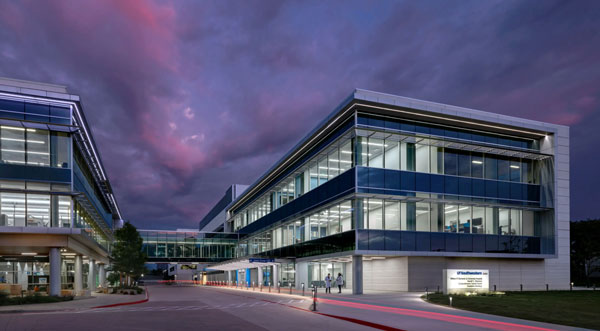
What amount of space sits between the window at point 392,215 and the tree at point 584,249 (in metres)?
35.9

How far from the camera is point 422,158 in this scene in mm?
39062

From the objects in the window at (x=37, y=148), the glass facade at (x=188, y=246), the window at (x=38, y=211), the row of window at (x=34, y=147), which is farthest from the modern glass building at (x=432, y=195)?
the glass facade at (x=188, y=246)

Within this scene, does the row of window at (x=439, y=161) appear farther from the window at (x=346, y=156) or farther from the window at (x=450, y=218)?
the window at (x=450, y=218)

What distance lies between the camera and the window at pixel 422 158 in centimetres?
3881

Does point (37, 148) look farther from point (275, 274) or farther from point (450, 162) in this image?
point (450, 162)

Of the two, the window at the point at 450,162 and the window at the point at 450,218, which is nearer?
the window at the point at 450,218

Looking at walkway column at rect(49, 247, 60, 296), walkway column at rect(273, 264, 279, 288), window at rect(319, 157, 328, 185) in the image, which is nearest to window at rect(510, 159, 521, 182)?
window at rect(319, 157, 328, 185)

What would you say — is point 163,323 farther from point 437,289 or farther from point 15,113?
point 437,289

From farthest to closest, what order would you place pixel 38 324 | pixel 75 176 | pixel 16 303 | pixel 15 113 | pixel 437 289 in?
pixel 437 289 < pixel 75 176 < pixel 15 113 < pixel 16 303 < pixel 38 324

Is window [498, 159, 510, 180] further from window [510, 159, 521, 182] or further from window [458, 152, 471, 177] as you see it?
window [458, 152, 471, 177]

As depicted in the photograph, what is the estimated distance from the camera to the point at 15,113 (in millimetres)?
31547

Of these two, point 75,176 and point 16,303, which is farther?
point 75,176

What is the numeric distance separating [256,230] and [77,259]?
3294 centimetres

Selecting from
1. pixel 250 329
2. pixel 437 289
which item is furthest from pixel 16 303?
pixel 437 289
